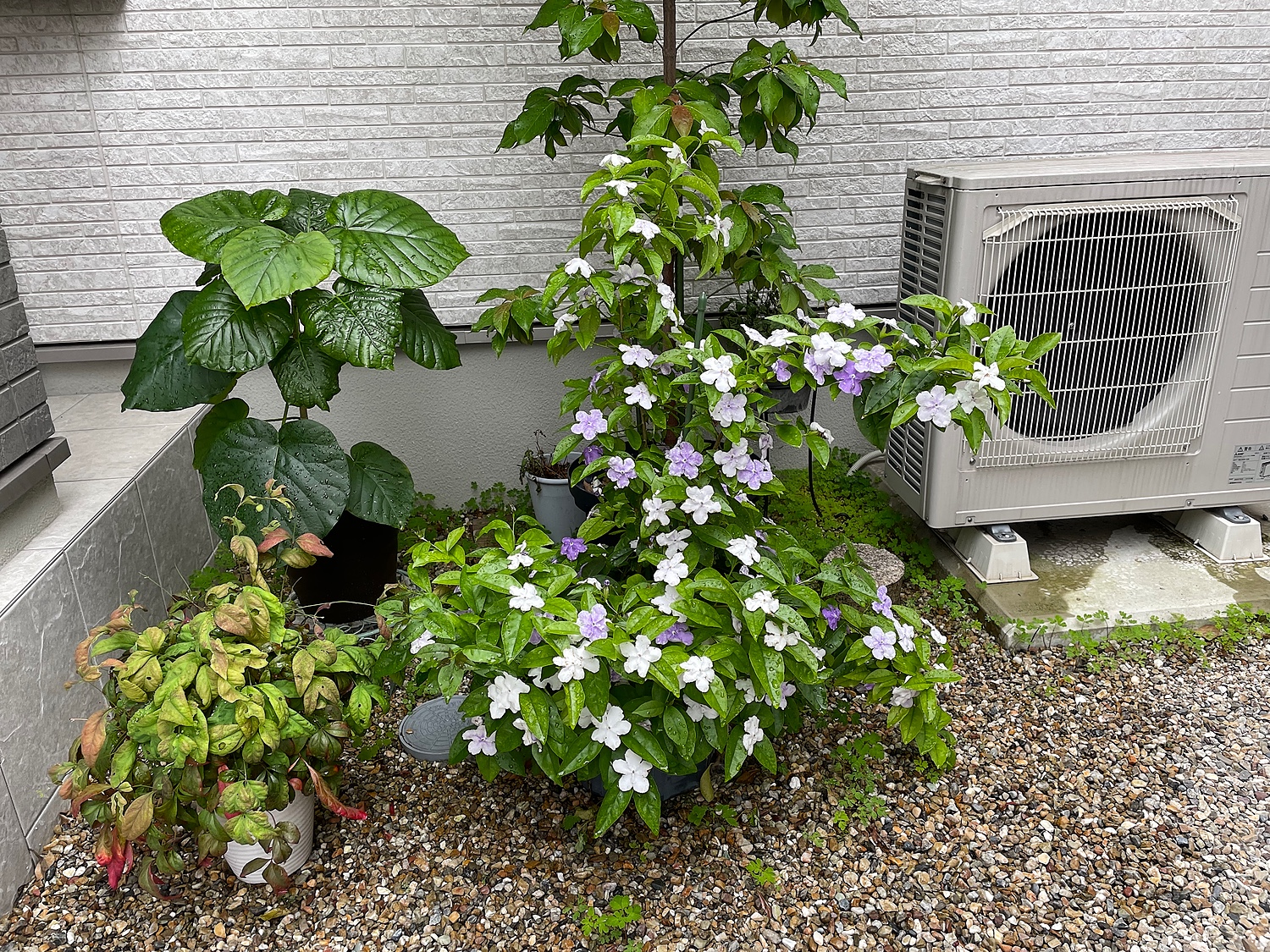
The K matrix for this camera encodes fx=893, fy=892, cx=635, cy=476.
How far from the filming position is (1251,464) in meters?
2.29

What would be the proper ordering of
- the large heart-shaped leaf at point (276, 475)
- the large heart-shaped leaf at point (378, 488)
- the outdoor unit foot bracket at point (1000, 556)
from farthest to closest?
the outdoor unit foot bracket at point (1000, 556) → the large heart-shaped leaf at point (378, 488) → the large heart-shaped leaf at point (276, 475)

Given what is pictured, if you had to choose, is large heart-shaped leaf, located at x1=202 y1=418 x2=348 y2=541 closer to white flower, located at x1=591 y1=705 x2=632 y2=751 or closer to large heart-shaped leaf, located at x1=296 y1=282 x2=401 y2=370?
large heart-shaped leaf, located at x1=296 y1=282 x2=401 y2=370

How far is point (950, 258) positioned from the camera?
206 cm

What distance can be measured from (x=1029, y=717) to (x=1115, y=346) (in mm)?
920

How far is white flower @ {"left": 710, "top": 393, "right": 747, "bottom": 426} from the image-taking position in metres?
1.41

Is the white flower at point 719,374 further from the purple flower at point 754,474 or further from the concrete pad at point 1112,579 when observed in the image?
the concrete pad at point 1112,579

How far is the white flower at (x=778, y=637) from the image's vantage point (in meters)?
1.40

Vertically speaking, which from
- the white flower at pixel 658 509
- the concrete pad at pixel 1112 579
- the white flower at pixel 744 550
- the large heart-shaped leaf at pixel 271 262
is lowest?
the concrete pad at pixel 1112 579

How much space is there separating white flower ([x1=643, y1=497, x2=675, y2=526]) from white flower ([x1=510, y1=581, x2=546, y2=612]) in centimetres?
27

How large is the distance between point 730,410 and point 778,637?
37cm

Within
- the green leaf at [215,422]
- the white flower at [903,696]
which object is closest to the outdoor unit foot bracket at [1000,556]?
the white flower at [903,696]

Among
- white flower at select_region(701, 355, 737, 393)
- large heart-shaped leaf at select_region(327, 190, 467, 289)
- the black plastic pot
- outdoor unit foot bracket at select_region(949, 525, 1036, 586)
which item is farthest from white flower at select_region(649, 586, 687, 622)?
outdoor unit foot bracket at select_region(949, 525, 1036, 586)

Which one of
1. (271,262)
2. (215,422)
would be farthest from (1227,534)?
(215,422)

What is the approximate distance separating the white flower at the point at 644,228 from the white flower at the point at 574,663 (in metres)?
0.67
